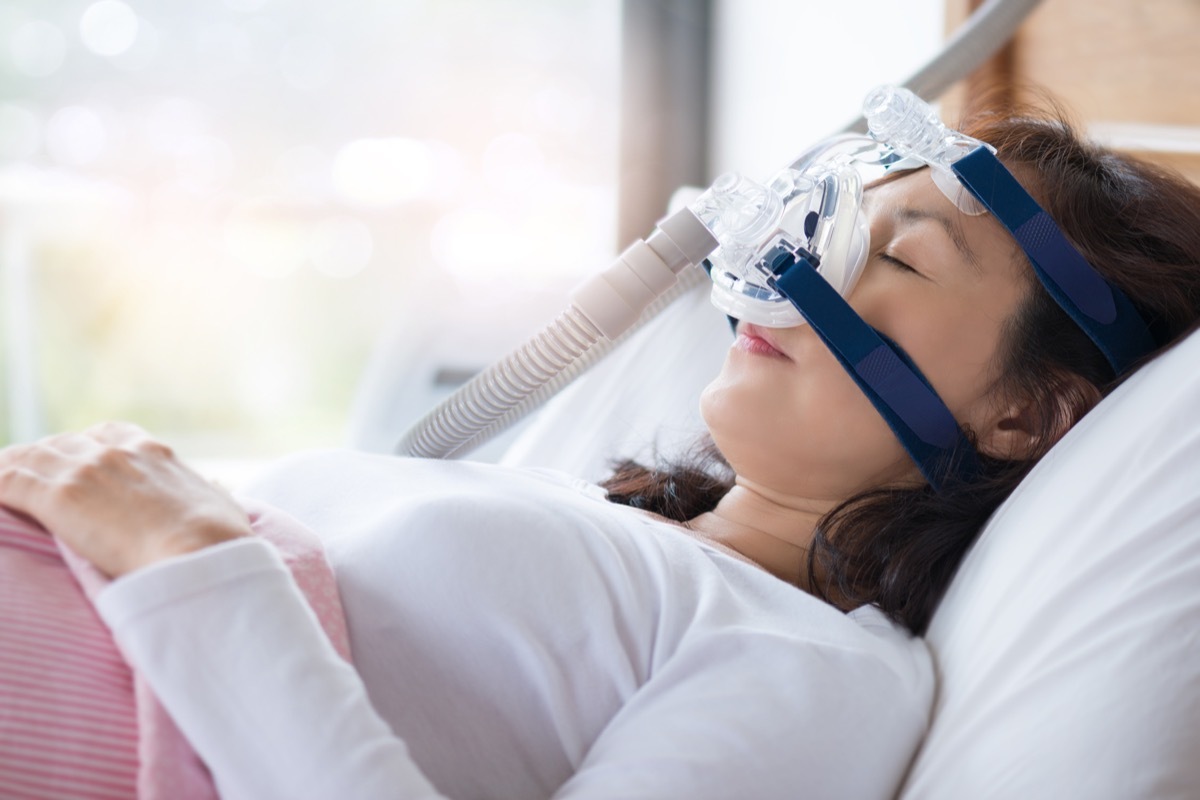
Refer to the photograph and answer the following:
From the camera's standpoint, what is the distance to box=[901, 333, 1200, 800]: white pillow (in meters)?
0.85

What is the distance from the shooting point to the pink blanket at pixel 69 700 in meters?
0.86

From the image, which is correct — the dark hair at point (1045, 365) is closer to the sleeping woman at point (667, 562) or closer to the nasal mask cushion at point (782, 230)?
the sleeping woman at point (667, 562)

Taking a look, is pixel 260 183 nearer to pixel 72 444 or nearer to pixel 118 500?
pixel 72 444

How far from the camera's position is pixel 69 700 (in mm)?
896

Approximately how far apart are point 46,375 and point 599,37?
74.7 inches

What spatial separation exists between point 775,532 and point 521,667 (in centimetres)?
45

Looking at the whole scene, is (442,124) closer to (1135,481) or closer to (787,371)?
(787,371)

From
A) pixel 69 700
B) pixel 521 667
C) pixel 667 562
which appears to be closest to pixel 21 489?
pixel 69 700

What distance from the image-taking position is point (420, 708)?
3.39ft

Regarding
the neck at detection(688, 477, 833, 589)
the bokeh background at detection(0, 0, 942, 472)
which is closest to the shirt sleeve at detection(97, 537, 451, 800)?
the neck at detection(688, 477, 833, 589)

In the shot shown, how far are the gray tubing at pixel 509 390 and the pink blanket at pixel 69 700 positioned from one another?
15.9 inches

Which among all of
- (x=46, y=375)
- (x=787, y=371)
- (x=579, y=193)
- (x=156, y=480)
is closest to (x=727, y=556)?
(x=787, y=371)

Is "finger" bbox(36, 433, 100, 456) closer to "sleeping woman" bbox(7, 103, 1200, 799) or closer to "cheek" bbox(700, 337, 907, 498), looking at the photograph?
"sleeping woman" bbox(7, 103, 1200, 799)

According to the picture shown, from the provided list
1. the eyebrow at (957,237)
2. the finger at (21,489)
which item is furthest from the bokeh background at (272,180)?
the finger at (21,489)
